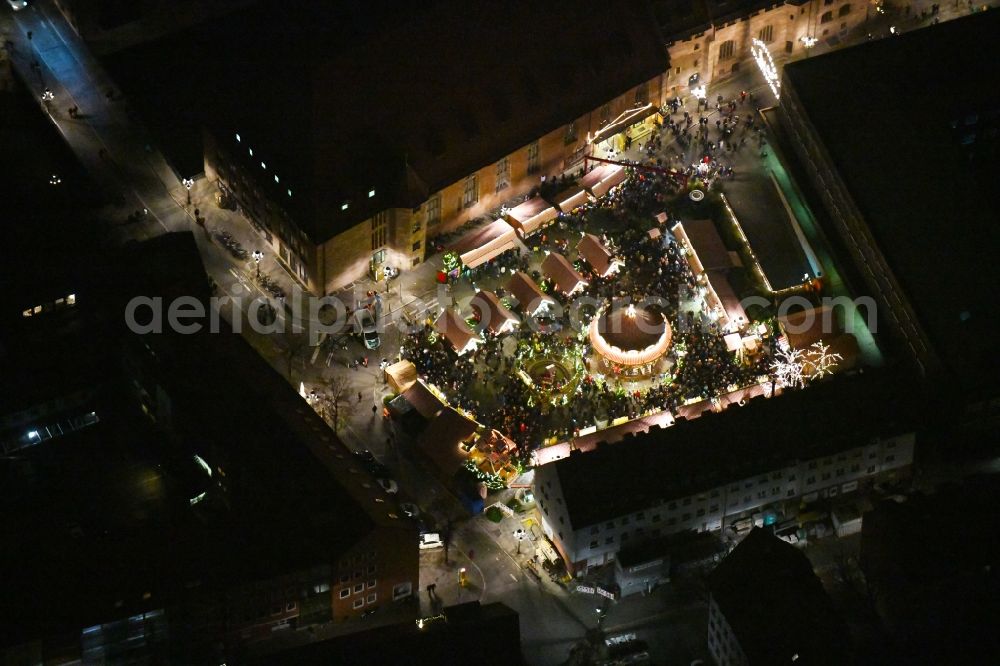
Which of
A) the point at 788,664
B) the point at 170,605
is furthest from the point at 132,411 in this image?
the point at 788,664

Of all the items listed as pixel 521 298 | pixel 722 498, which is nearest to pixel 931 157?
pixel 521 298

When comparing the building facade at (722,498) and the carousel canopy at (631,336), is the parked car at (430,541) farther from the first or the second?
the carousel canopy at (631,336)

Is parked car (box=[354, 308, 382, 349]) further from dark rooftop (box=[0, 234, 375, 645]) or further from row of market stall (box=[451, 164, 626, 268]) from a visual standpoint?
dark rooftop (box=[0, 234, 375, 645])

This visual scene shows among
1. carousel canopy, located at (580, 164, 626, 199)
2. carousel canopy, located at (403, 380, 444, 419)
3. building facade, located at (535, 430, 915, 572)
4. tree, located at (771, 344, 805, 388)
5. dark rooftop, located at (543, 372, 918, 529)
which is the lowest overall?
building facade, located at (535, 430, 915, 572)

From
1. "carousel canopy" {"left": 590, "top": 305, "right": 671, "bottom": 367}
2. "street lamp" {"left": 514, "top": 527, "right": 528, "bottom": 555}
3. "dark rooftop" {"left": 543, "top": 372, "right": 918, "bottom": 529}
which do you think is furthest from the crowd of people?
"dark rooftop" {"left": 543, "top": 372, "right": 918, "bottom": 529}

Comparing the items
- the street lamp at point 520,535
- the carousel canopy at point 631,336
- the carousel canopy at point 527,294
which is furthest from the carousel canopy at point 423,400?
the carousel canopy at point 631,336

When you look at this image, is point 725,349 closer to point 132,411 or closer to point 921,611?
point 921,611
